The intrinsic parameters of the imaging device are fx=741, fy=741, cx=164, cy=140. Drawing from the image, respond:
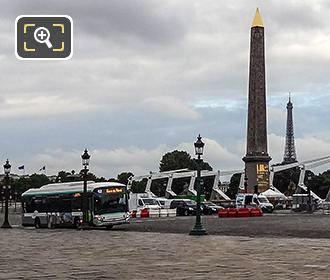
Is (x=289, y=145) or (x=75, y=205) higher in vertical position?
(x=289, y=145)

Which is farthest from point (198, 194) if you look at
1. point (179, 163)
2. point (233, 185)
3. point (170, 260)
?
point (233, 185)

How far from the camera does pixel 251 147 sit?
75.1 metres

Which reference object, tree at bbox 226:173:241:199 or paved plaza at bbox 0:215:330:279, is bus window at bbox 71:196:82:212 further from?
tree at bbox 226:173:241:199

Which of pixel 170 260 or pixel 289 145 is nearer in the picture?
pixel 170 260

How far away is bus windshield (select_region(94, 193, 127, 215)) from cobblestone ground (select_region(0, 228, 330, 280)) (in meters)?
13.1

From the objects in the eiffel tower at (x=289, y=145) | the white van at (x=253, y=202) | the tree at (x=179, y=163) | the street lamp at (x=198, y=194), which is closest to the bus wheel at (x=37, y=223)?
the street lamp at (x=198, y=194)

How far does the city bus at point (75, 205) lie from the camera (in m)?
37.0

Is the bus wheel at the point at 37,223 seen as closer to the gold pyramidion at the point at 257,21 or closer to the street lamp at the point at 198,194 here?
the street lamp at the point at 198,194

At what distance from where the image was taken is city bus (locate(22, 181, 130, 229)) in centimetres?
3703

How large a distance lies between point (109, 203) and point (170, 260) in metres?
20.7

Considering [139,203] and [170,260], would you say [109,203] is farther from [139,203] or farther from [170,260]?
[139,203]

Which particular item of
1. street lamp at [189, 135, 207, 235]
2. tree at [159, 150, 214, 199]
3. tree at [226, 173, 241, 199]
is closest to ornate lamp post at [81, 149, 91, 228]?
street lamp at [189, 135, 207, 235]

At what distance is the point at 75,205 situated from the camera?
127 feet

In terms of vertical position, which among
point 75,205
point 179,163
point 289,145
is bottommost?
point 75,205
